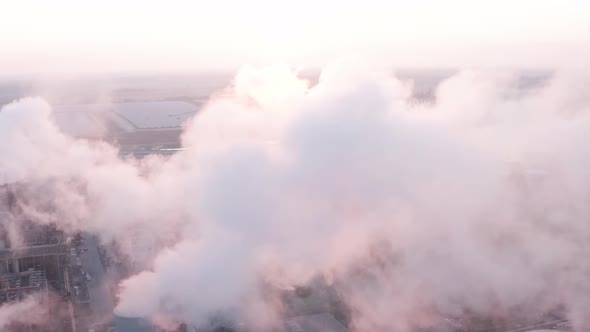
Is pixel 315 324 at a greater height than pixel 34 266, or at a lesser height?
lesser

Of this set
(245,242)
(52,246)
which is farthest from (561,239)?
(52,246)

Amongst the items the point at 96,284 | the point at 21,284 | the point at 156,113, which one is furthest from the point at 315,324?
the point at 156,113

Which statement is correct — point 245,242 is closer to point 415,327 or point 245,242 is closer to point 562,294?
point 415,327

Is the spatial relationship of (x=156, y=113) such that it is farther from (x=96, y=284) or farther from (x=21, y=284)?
(x=96, y=284)

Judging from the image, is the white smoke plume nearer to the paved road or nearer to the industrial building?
the industrial building

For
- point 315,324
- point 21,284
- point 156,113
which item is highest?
point 156,113

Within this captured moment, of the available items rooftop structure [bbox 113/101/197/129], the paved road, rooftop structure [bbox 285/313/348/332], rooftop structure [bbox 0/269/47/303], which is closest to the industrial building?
rooftop structure [bbox 0/269/47/303]
